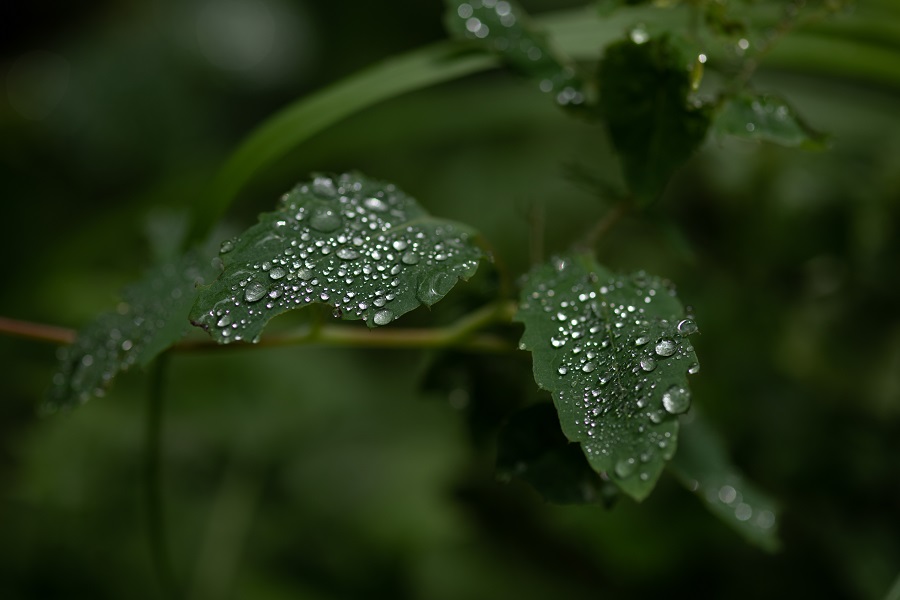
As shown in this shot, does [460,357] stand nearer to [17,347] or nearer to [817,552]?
[817,552]

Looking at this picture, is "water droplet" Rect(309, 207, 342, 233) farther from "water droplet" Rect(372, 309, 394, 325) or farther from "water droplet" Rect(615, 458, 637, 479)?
"water droplet" Rect(615, 458, 637, 479)

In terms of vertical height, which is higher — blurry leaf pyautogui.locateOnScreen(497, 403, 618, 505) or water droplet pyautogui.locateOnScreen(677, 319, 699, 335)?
water droplet pyautogui.locateOnScreen(677, 319, 699, 335)

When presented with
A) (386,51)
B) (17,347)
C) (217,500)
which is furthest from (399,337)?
(386,51)

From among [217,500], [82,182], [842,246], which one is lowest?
[217,500]

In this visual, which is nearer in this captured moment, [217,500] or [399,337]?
[399,337]

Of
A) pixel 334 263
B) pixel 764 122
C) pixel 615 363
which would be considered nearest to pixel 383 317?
pixel 334 263

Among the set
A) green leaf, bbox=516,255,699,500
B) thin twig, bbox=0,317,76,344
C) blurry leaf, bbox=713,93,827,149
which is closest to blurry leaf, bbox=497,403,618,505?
green leaf, bbox=516,255,699,500
